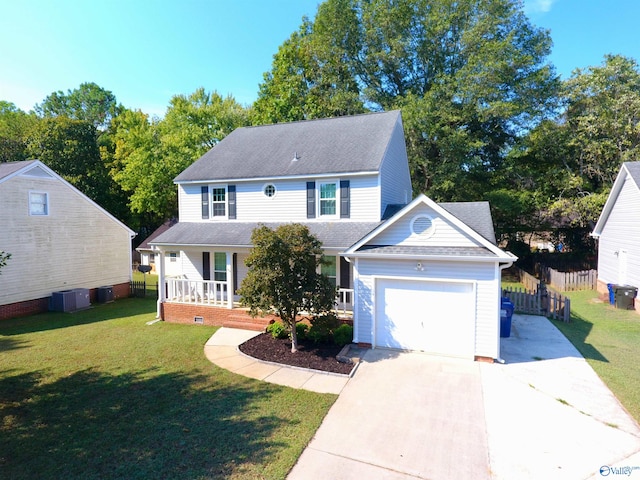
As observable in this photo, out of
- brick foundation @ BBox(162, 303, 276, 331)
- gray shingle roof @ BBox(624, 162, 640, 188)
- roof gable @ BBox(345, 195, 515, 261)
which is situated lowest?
brick foundation @ BBox(162, 303, 276, 331)

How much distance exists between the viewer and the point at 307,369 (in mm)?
9461

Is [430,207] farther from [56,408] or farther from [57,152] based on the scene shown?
[57,152]

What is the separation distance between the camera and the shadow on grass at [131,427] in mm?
5551

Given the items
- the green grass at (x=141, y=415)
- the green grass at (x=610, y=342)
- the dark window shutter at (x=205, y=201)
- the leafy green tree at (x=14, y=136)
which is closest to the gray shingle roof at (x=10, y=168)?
the dark window shutter at (x=205, y=201)

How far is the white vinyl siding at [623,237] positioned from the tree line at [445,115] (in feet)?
14.8

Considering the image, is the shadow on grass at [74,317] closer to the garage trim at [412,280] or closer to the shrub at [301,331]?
the shrub at [301,331]

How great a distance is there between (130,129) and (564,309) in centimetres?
3541

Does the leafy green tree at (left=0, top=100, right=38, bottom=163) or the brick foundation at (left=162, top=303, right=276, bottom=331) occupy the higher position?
the leafy green tree at (left=0, top=100, right=38, bottom=163)

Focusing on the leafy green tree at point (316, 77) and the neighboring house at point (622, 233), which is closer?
the neighboring house at point (622, 233)

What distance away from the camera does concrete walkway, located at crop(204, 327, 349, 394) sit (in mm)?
8579

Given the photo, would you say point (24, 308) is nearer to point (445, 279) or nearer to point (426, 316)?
point (426, 316)

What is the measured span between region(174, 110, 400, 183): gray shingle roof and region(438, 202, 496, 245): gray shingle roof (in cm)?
348

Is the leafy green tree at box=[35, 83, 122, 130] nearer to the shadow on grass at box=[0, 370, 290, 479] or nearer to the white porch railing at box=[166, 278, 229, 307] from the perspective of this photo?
the white porch railing at box=[166, 278, 229, 307]

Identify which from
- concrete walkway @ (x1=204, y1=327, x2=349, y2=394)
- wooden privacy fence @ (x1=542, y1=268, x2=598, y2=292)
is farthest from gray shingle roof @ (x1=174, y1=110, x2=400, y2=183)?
wooden privacy fence @ (x1=542, y1=268, x2=598, y2=292)
